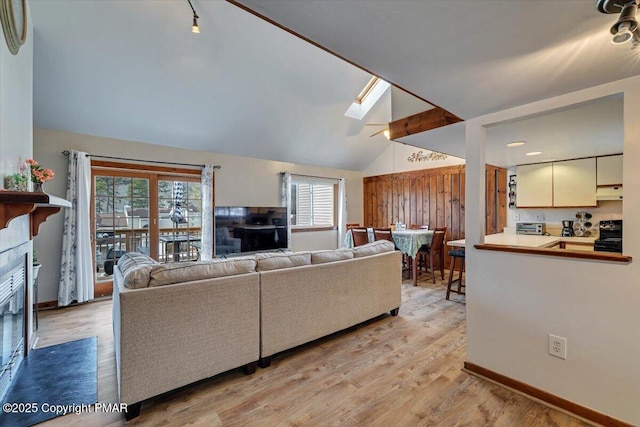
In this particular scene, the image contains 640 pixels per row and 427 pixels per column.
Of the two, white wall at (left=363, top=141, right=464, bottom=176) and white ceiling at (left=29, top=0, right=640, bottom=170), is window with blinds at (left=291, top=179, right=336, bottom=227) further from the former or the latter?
white wall at (left=363, top=141, right=464, bottom=176)

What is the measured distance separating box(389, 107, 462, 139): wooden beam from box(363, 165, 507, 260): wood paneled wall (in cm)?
301

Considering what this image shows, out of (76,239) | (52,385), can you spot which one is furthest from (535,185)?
(76,239)

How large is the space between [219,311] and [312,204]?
496 centimetres

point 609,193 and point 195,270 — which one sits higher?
→ point 609,193

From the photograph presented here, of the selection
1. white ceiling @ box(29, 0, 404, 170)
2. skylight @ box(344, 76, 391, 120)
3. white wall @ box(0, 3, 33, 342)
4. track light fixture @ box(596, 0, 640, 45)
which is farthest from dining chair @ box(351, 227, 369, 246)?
white wall @ box(0, 3, 33, 342)

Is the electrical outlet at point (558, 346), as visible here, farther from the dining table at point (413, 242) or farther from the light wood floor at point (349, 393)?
the dining table at point (413, 242)

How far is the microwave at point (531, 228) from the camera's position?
14.4 ft

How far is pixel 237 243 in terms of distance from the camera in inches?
197

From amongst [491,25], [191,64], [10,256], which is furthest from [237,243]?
[491,25]

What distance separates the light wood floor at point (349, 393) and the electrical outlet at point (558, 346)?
1.16 feet

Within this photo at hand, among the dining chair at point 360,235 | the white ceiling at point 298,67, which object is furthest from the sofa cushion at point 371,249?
the dining chair at point 360,235

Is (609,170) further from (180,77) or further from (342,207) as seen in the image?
(180,77)

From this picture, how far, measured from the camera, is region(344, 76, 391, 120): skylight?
5.34m

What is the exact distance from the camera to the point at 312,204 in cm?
686
